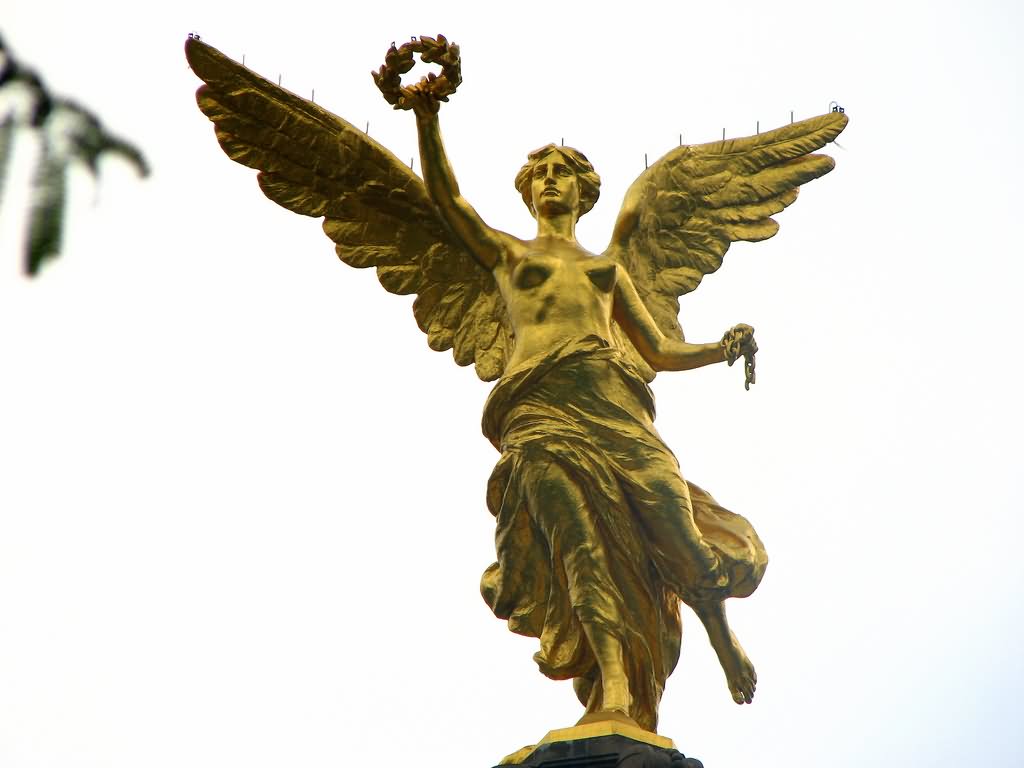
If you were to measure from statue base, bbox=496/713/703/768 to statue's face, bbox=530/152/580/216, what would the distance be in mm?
2974

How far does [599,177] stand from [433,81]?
4.72ft

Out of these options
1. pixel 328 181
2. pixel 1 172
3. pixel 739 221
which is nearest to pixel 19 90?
pixel 1 172

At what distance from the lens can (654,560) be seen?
24.1ft

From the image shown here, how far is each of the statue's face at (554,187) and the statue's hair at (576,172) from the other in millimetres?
33

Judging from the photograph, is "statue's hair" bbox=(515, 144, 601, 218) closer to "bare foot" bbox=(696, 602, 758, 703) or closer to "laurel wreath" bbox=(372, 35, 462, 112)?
"laurel wreath" bbox=(372, 35, 462, 112)

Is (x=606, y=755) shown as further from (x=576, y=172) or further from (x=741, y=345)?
(x=576, y=172)

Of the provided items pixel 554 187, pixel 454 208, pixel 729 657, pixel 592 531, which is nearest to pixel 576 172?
pixel 554 187

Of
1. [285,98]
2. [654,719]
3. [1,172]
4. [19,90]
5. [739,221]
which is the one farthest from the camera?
[739,221]

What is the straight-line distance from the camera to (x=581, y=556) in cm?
714

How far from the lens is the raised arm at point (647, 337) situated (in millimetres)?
7941

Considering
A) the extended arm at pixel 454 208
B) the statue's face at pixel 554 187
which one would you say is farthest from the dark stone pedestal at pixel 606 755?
the statue's face at pixel 554 187

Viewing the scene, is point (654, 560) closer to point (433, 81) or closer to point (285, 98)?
point (433, 81)

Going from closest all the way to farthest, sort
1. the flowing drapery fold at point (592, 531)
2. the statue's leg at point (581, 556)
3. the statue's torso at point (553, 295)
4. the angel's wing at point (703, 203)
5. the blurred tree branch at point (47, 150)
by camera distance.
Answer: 1. the blurred tree branch at point (47, 150)
2. the statue's leg at point (581, 556)
3. the flowing drapery fold at point (592, 531)
4. the statue's torso at point (553, 295)
5. the angel's wing at point (703, 203)

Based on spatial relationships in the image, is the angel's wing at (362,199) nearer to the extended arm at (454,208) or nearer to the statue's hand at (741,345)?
the extended arm at (454,208)
